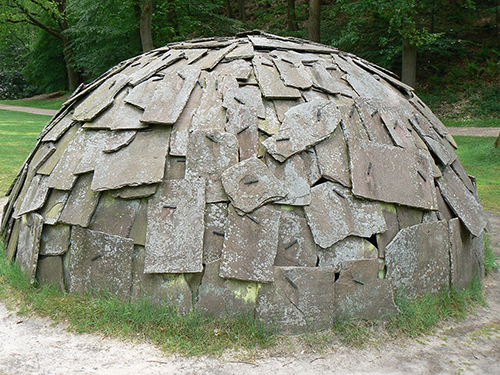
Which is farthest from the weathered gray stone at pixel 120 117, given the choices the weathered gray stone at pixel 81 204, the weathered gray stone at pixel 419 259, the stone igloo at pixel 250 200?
the weathered gray stone at pixel 419 259

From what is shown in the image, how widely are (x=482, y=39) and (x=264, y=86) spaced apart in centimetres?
1908

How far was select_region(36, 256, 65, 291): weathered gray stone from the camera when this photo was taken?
4367mm

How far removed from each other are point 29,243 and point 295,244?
8.65 ft

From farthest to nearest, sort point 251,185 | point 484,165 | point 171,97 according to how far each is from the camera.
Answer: point 484,165, point 171,97, point 251,185

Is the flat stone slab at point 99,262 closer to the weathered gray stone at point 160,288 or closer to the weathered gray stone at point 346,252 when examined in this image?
the weathered gray stone at point 160,288

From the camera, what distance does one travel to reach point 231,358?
361cm

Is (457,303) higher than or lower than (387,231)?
lower

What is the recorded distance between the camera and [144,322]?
3.90 m

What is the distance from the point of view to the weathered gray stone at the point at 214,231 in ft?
12.8

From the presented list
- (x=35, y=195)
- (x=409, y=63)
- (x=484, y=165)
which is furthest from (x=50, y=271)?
(x=409, y=63)

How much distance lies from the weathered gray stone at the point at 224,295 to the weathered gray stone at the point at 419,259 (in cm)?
125

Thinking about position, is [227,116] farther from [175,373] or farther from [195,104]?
[175,373]

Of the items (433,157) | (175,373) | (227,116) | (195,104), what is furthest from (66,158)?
(433,157)

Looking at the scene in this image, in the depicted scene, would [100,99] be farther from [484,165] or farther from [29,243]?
[484,165]
